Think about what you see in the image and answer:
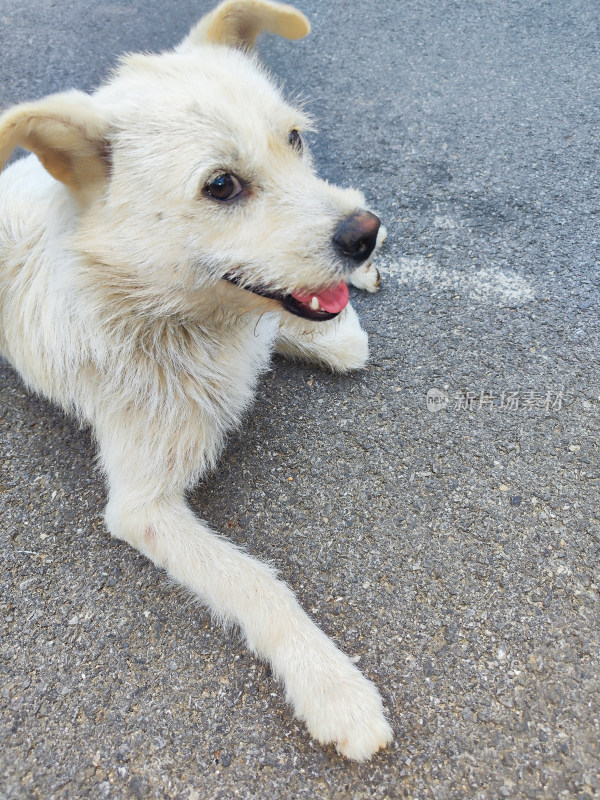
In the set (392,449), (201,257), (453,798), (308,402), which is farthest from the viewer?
(308,402)

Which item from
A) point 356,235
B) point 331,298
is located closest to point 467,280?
point 331,298

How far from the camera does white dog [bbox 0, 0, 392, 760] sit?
2.04 metres

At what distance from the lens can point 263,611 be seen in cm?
222

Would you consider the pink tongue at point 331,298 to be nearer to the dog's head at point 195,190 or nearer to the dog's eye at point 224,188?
the dog's head at point 195,190

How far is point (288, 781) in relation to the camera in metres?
1.97

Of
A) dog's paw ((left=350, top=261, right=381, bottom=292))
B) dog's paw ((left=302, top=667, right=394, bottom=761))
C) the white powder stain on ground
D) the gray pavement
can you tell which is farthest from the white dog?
the white powder stain on ground

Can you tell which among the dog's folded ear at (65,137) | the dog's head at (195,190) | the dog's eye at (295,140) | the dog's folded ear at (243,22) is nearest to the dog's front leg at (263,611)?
the dog's head at (195,190)

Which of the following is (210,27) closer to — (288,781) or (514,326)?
(514,326)

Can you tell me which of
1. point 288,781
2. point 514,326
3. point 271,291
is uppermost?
point 271,291

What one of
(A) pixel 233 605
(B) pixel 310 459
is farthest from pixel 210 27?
(A) pixel 233 605

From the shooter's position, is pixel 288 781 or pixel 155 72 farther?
pixel 155 72

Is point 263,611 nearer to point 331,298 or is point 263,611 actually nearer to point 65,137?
point 331,298

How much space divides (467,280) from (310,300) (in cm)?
167

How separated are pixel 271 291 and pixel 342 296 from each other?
336mm
